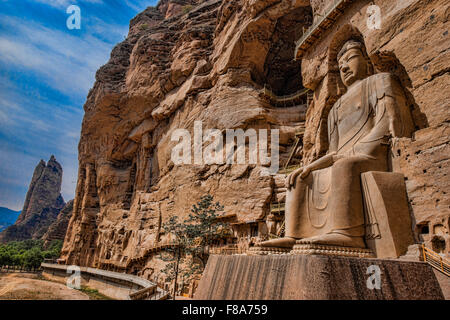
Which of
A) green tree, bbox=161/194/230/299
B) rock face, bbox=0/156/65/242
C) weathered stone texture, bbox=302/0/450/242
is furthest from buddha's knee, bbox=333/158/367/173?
rock face, bbox=0/156/65/242

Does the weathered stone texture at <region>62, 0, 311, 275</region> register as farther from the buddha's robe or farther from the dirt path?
the buddha's robe

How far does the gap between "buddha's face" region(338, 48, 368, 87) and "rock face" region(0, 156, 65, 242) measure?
62.8 metres

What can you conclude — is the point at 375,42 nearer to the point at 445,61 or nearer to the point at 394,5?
the point at 394,5

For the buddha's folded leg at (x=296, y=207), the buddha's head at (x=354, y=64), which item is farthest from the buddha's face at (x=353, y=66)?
the buddha's folded leg at (x=296, y=207)

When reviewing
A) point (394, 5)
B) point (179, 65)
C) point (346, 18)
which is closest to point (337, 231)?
point (394, 5)

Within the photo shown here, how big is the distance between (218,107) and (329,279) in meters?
14.3

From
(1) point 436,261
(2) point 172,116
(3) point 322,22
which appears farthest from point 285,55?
(1) point 436,261

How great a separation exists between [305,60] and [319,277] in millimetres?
7767

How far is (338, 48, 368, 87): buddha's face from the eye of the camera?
5.10 meters

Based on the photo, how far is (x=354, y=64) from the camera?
5117 mm

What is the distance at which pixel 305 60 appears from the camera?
29.1 ft

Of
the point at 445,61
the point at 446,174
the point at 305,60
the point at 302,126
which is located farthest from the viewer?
the point at 302,126

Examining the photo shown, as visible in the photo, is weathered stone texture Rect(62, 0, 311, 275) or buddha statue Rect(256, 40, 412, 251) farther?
weathered stone texture Rect(62, 0, 311, 275)

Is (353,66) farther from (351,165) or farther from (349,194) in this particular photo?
(349,194)
